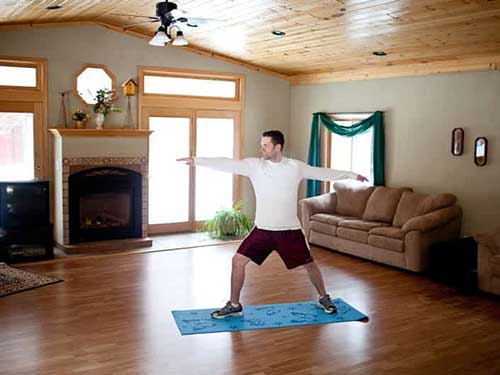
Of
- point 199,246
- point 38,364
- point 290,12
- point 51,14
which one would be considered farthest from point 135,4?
point 38,364

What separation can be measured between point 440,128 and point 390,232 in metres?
1.57

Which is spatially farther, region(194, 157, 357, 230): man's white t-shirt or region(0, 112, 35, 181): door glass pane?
region(0, 112, 35, 181): door glass pane

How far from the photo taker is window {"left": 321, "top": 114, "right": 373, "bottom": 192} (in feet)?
28.7

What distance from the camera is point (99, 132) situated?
7.95m

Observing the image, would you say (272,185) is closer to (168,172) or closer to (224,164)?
(224,164)

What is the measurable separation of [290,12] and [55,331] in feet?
12.8

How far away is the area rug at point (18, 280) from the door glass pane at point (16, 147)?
5.26 ft

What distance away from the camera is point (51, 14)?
7250mm

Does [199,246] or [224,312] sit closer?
[224,312]

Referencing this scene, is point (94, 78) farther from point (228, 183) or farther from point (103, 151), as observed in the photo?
point (228, 183)

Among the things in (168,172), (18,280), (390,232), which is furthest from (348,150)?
(18,280)

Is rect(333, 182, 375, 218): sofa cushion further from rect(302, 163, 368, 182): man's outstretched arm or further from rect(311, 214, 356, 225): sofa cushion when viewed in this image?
rect(302, 163, 368, 182): man's outstretched arm

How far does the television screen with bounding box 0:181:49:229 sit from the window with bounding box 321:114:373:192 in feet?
14.0

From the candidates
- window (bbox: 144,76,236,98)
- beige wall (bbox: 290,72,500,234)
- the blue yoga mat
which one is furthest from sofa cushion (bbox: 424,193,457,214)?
window (bbox: 144,76,236,98)
